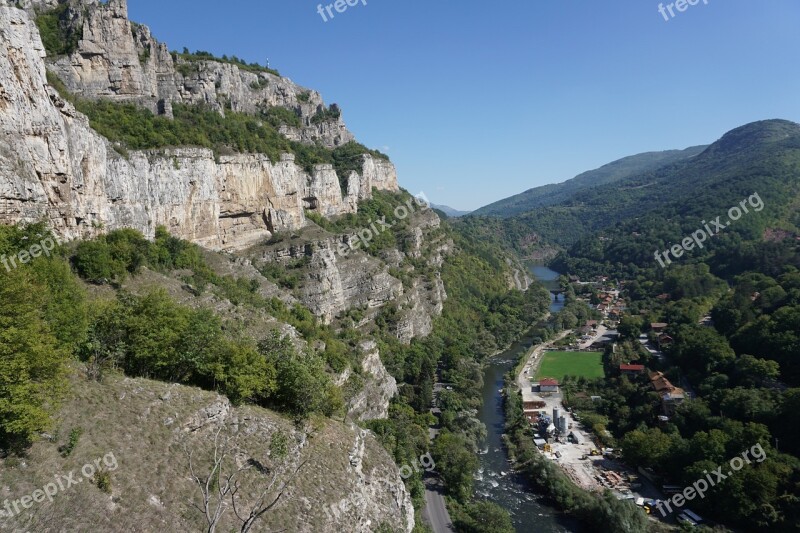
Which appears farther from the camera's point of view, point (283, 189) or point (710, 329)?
point (710, 329)

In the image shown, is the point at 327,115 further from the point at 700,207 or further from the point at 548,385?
the point at 700,207

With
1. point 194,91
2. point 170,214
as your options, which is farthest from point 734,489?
point 194,91

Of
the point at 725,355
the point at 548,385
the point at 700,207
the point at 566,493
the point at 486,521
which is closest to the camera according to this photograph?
the point at 486,521

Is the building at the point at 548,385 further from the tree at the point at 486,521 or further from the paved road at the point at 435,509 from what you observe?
the tree at the point at 486,521

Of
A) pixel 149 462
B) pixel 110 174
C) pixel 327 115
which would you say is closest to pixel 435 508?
pixel 149 462

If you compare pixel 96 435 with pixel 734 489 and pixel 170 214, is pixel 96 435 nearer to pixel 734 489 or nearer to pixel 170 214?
pixel 170 214

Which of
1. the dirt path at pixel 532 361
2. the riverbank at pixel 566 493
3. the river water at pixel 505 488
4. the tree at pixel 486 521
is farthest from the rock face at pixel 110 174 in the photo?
the dirt path at pixel 532 361
